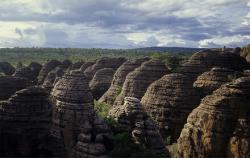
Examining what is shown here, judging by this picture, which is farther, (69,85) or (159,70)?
(159,70)

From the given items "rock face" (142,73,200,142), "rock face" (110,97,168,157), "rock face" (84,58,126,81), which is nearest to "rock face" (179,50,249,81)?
"rock face" (142,73,200,142)

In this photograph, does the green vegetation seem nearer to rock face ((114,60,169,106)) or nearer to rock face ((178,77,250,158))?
rock face ((178,77,250,158))

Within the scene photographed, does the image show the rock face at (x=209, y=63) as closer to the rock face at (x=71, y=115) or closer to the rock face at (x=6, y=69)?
the rock face at (x=71, y=115)

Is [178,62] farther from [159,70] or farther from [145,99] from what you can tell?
[145,99]

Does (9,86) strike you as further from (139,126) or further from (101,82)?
(101,82)

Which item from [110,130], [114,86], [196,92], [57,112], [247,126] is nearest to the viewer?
[110,130]

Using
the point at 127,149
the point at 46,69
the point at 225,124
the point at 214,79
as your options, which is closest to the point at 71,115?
the point at 127,149

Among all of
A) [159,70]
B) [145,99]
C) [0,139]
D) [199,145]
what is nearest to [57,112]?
[0,139]
